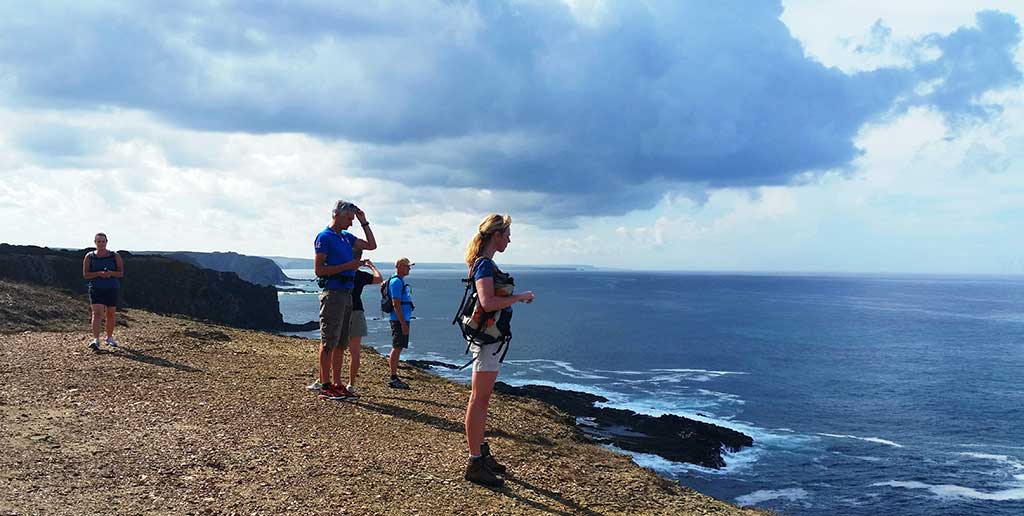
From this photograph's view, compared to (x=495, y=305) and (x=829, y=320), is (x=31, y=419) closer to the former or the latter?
(x=495, y=305)

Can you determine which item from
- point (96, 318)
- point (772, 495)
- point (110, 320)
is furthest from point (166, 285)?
point (772, 495)

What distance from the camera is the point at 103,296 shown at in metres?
12.4

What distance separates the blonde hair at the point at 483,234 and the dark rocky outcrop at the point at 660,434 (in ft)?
85.4

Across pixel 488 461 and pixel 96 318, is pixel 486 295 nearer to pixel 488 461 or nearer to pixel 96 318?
pixel 488 461

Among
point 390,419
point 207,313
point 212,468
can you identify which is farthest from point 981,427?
point 207,313

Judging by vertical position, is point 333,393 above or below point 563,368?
above

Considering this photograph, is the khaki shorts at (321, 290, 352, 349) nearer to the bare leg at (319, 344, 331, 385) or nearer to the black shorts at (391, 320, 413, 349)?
the bare leg at (319, 344, 331, 385)

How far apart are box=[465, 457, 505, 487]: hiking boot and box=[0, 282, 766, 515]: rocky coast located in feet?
0.32

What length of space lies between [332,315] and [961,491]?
30.5 meters

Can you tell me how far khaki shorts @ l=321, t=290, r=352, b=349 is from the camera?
9133mm

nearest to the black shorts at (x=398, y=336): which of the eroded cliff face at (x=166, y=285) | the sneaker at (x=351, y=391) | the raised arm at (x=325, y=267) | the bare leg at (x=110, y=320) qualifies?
the sneaker at (x=351, y=391)

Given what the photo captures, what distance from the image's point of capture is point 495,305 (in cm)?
576

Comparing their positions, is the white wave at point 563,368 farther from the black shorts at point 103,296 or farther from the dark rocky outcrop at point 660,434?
the black shorts at point 103,296

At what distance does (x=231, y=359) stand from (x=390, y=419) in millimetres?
5765
